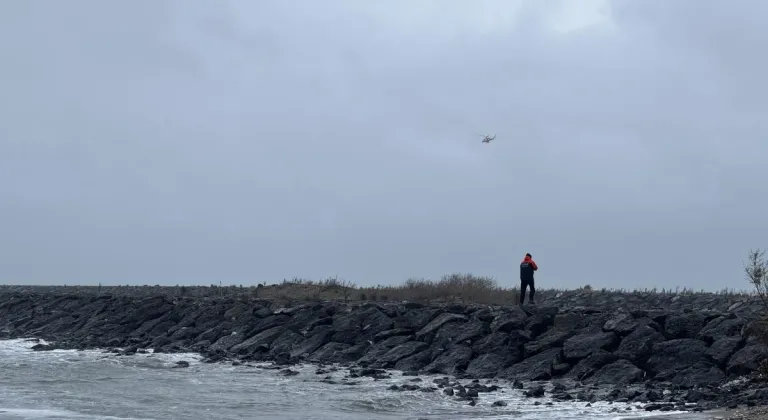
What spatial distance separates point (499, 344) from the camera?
22438mm

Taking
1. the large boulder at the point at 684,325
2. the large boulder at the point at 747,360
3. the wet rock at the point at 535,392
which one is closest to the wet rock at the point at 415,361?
the wet rock at the point at 535,392

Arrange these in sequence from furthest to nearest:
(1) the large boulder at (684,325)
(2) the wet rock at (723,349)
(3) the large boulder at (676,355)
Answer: (1) the large boulder at (684,325), (3) the large boulder at (676,355), (2) the wet rock at (723,349)

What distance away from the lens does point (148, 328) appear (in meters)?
33.2

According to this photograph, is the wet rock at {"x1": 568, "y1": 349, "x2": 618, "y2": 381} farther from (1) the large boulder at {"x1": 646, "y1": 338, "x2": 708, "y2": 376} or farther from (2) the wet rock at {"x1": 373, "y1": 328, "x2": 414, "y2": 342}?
(2) the wet rock at {"x1": 373, "y1": 328, "x2": 414, "y2": 342}

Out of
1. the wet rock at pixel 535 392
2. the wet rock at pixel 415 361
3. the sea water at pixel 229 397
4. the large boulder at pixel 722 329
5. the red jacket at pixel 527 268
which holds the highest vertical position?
the red jacket at pixel 527 268

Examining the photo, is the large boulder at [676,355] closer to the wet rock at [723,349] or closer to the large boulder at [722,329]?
the wet rock at [723,349]

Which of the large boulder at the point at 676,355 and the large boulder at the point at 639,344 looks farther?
the large boulder at the point at 639,344

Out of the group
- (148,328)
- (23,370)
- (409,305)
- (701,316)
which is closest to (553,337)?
(701,316)

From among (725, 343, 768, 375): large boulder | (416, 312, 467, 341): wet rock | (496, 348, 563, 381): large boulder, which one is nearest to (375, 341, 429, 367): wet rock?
(416, 312, 467, 341): wet rock

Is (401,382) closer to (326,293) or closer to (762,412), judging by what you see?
(762,412)

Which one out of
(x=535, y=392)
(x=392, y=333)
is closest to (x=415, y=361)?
(x=392, y=333)

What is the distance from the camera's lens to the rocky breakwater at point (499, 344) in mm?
18188

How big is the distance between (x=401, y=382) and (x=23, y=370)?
408 inches

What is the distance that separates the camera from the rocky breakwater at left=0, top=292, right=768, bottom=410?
59.7 ft
